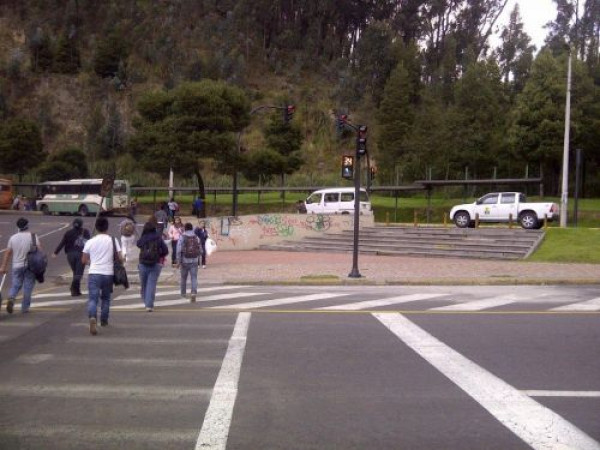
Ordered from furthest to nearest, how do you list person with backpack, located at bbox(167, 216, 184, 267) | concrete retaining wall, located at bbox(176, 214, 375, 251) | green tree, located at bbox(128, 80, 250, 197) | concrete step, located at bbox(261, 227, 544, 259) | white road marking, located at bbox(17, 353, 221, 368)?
1. green tree, located at bbox(128, 80, 250, 197)
2. concrete retaining wall, located at bbox(176, 214, 375, 251)
3. concrete step, located at bbox(261, 227, 544, 259)
4. person with backpack, located at bbox(167, 216, 184, 267)
5. white road marking, located at bbox(17, 353, 221, 368)

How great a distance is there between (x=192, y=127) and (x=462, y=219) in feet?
77.2

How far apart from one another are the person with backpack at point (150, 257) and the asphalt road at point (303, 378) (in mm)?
428

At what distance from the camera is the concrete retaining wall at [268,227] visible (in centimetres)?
2967

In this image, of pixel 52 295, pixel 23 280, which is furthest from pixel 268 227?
pixel 23 280

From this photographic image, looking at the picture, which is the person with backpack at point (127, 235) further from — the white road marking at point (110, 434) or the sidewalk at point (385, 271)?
the white road marking at point (110, 434)

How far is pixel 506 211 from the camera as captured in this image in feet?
96.5

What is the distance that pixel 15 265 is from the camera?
1191 centimetres

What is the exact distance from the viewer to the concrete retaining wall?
97.3 feet

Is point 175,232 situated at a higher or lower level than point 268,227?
higher

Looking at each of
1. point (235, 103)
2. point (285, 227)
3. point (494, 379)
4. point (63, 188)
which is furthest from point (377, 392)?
point (63, 188)

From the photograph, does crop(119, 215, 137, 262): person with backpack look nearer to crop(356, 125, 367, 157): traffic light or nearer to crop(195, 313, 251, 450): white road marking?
crop(195, 313, 251, 450): white road marking

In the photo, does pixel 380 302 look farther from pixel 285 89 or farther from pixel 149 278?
pixel 285 89

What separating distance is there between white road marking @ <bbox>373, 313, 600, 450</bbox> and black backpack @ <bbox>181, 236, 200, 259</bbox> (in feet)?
18.5

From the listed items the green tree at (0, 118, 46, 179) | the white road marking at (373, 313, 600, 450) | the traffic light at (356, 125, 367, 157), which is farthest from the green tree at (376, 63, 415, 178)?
the white road marking at (373, 313, 600, 450)
